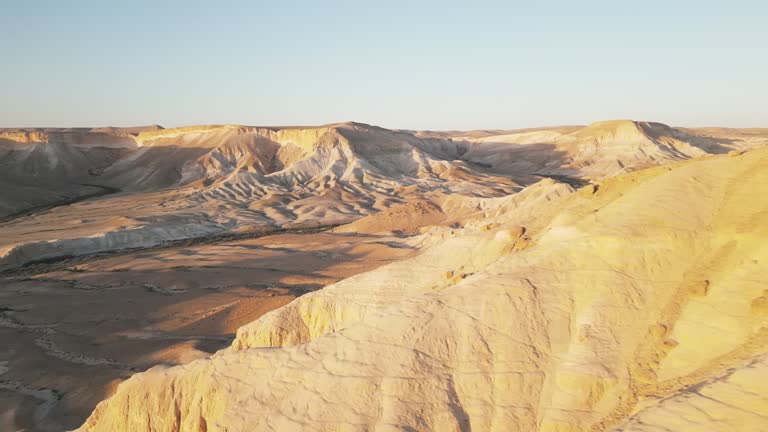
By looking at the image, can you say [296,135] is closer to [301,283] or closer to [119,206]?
[119,206]

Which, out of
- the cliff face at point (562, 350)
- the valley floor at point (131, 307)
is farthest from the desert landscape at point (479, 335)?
the valley floor at point (131, 307)

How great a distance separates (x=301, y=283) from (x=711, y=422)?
2379 cm

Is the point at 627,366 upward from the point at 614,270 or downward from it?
downward

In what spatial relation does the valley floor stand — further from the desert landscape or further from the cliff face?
the cliff face

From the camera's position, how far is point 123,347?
796 inches

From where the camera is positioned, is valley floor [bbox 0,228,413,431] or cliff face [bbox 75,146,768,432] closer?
cliff face [bbox 75,146,768,432]

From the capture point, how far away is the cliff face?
7.53 metres

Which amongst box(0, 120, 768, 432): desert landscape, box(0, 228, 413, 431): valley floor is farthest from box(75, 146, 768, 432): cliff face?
box(0, 228, 413, 431): valley floor

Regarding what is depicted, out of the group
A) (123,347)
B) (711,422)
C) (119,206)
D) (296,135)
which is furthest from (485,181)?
(711,422)

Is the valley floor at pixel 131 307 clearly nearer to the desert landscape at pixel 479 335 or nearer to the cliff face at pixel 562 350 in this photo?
the desert landscape at pixel 479 335

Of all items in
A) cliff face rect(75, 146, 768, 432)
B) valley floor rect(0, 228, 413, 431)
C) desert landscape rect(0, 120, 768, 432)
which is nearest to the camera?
cliff face rect(75, 146, 768, 432)

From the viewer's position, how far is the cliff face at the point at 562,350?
7527 mm

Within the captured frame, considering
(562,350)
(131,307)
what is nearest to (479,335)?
(562,350)

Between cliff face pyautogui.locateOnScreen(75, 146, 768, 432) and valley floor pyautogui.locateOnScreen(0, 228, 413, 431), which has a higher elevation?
cliff face pyautogui.locateOnScreen(75, 146, 768, 432)
